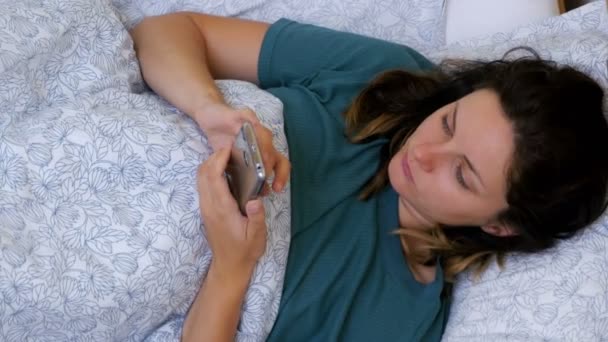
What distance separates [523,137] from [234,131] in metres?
0.41

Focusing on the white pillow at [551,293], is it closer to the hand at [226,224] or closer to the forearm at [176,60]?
the hand at [226,224]

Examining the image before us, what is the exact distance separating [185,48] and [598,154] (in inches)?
26.2

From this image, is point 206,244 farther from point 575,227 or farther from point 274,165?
point 575,227

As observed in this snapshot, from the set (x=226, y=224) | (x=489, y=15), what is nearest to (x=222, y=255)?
(x=226, y=224)

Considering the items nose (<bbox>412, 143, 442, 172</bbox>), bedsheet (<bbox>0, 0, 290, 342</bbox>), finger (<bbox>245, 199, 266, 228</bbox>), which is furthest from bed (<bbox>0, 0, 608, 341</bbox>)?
nose (<bbox>412, 143, 442, 172</bbox>)

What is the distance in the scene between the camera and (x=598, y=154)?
1.11m

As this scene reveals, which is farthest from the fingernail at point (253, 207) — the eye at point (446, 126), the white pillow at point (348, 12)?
the white pillow at point (348, 12)

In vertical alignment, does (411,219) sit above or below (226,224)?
below

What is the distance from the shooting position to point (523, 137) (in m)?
1.07

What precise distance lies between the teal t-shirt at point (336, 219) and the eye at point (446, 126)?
15 centimetres

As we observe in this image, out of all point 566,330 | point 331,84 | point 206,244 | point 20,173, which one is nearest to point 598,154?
point 566,330

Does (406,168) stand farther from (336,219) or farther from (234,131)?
(234,131)

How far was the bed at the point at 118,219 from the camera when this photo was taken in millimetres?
988

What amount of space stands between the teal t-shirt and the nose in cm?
14
